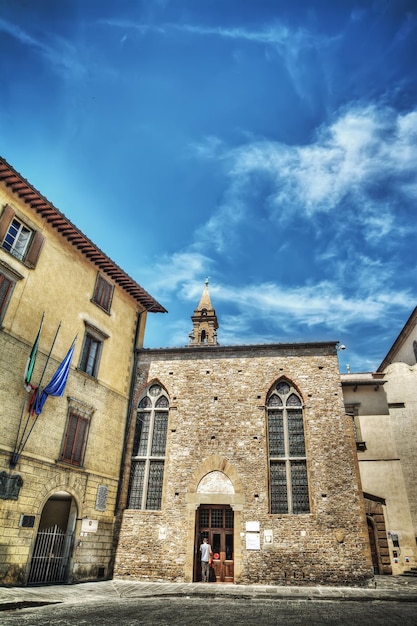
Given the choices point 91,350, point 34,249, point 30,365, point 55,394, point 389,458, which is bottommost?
point 55,394

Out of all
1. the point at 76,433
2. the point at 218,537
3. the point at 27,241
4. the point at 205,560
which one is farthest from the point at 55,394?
the point at 218,537

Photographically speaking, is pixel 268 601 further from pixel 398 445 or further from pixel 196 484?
pixel 398 445

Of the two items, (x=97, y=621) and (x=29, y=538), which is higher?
(x=29, y=538)

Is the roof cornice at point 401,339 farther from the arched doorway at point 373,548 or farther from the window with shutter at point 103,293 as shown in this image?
the window with shutter at point 103,293

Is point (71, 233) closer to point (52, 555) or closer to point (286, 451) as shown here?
point (52, 555)

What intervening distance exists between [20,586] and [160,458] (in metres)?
6.57

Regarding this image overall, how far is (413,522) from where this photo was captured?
63.1 ft

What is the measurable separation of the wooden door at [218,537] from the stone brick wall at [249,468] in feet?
1.52

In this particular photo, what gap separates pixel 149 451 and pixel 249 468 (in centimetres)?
422

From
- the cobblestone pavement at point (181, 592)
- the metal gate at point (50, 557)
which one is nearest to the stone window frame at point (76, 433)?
the metal gate at point (50, 557)

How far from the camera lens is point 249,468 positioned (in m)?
16.2

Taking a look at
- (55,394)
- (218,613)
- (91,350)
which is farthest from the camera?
(91,350)

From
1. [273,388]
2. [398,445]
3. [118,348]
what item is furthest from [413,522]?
[118,348]

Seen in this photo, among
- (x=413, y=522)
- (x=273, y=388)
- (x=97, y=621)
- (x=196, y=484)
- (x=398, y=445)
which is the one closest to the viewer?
(x=97, y=621)
